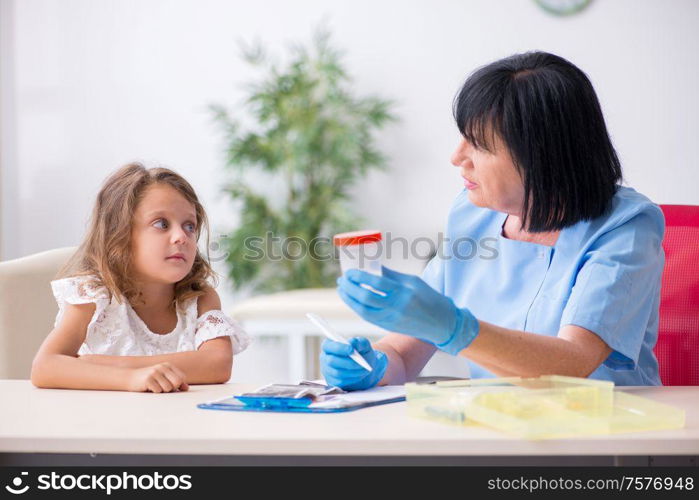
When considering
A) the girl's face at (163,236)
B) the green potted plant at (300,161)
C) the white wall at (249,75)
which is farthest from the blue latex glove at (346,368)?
the white wall at (249,75)

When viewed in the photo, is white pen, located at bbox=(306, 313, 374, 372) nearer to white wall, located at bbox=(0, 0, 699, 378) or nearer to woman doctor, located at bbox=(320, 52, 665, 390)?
woman doctor, located at bbox=(320, 52, 665, 390)

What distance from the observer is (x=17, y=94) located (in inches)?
161

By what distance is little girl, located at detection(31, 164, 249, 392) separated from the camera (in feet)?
4.65

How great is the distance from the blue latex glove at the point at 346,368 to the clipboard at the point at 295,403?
3.1 inches

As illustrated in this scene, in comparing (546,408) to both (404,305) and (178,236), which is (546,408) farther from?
(178,236)

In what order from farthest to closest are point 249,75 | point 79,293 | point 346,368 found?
point 249,75 → point 79,293 → point 346,368

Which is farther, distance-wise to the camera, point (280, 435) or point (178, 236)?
point (178, 236)

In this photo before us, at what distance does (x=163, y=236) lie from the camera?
1546 mm

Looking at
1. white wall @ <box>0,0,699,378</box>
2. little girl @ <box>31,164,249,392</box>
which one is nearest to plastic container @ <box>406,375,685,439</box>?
little girl @ <box>31,164,249,392</box>

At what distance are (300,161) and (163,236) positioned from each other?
2.14 meters

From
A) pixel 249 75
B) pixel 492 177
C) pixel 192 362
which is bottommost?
pixel 192 362

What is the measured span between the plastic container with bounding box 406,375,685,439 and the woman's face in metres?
→ 0.40

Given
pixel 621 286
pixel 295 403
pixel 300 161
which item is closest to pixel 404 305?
pixel 295 403

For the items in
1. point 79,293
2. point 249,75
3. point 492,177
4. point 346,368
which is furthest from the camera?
point 249,75
